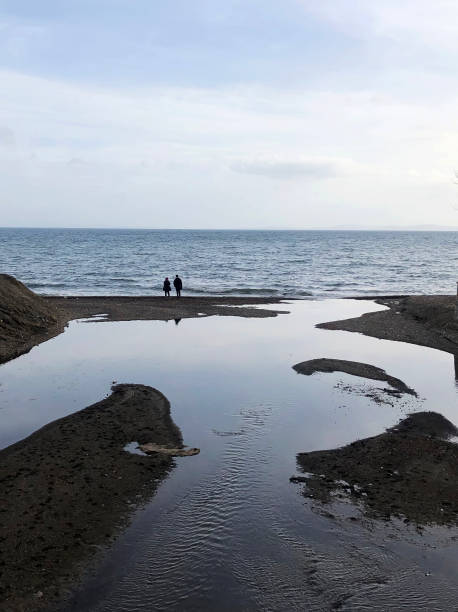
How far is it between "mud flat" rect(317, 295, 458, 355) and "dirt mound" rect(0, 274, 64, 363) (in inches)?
736

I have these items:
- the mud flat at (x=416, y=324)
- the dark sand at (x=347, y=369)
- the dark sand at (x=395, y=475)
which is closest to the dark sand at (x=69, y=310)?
the mud flat at (x=416, y=324)

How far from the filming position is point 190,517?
12.5 meters

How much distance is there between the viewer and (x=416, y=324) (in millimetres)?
38469

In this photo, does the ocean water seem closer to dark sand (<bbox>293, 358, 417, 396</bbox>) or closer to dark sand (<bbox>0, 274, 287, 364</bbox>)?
dark sand (<bbox>0, 274, 287, 364</bbox>)

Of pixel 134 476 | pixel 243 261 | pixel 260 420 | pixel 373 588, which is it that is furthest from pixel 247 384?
pixel 243 261

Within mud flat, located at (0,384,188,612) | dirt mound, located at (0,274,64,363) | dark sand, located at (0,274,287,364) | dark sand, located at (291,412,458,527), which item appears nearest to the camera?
mud flat, located at (0,384,188,612)

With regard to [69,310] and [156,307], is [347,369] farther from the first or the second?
[69,310]

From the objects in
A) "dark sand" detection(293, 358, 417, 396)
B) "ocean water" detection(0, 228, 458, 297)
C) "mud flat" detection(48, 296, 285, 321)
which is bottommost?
"dark sand" detection(293, 358, 417, 396)

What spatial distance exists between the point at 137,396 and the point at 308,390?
6932mm

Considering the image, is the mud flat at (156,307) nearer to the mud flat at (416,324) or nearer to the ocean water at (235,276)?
the mud flat at (416,324)

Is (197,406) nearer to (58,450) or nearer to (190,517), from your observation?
(58,450)

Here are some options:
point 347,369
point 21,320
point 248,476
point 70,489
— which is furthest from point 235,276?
point 70,489

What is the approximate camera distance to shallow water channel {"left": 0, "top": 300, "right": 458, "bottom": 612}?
400 inches

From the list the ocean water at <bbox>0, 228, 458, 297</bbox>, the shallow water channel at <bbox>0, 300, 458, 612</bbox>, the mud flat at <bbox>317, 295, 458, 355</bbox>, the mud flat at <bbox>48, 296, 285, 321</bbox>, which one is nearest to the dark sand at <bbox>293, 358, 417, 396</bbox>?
the shallow water channel at <bbox>0, 300, 458, 612</bbox>
